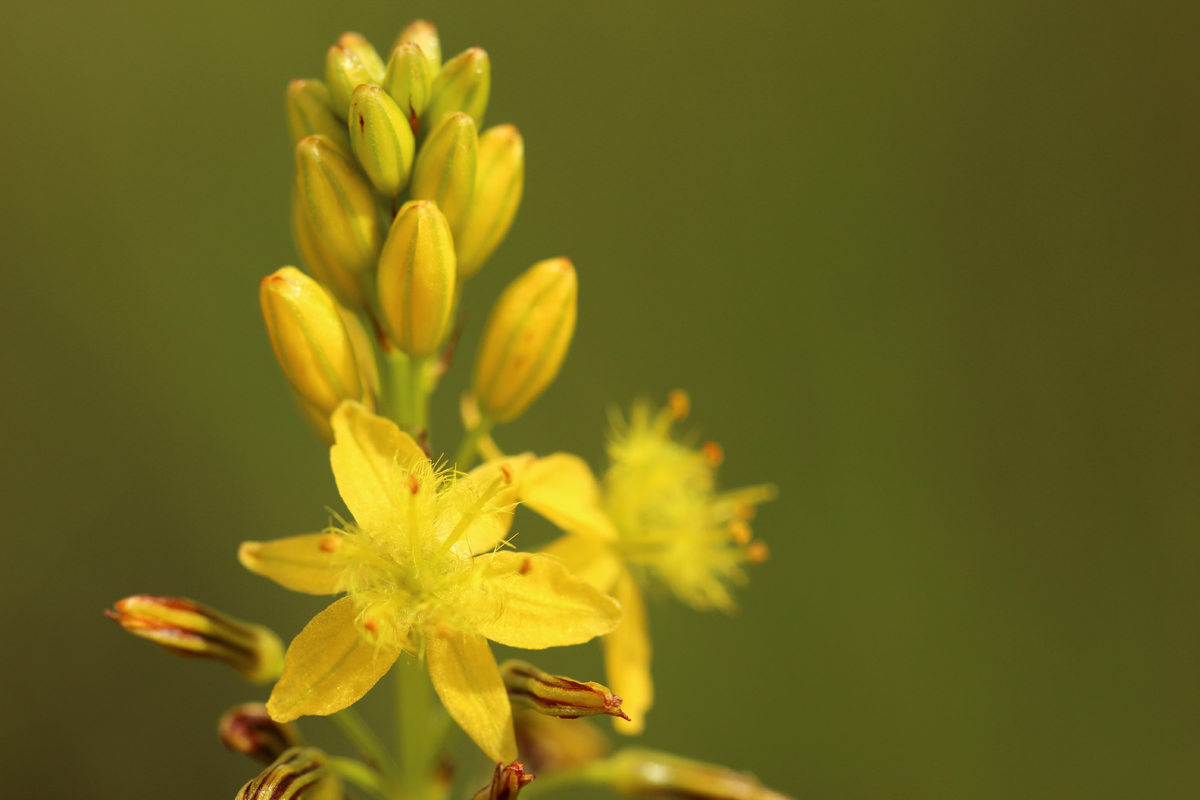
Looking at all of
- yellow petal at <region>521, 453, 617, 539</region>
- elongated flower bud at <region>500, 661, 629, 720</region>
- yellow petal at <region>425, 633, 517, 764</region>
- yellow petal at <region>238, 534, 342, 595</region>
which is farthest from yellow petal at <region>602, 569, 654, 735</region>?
yellow petal at <region>238, 534, 342, 595</region>

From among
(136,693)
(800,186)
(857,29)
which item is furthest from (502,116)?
(136,693)

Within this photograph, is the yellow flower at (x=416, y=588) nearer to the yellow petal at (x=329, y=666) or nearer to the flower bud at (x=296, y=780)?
the yellow petal at (x=329, y=666)

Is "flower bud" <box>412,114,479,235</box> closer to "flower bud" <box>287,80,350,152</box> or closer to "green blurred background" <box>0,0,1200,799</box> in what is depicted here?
"flower bud" <box>287,80,350,152</box>

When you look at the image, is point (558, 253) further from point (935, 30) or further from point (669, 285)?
point (935, 30)

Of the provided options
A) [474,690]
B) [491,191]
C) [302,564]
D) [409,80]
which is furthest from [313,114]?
[474,690]

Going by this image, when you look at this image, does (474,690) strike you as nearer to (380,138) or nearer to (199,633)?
(199,633)
